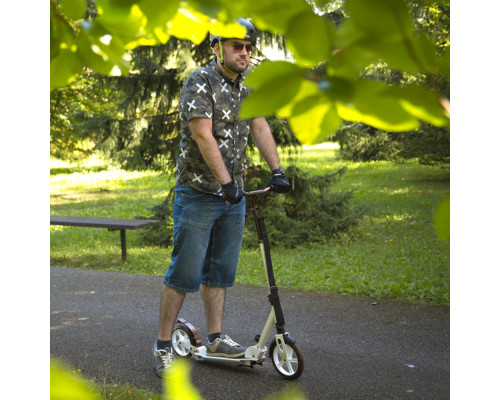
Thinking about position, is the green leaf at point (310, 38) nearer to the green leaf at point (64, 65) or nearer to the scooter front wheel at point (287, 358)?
the green leaf at point (64, 65)

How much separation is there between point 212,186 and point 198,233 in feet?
0.88

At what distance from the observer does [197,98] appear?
124 inches

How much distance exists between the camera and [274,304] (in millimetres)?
3396

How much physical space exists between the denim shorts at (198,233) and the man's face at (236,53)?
2.32 feet

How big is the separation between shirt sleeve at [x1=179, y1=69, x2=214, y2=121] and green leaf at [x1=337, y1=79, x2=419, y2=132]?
250 cm

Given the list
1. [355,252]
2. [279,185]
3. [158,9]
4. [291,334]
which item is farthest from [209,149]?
[355,252]

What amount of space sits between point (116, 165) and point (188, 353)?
6009 millimetres

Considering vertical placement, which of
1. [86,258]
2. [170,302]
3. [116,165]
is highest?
[116,165]
